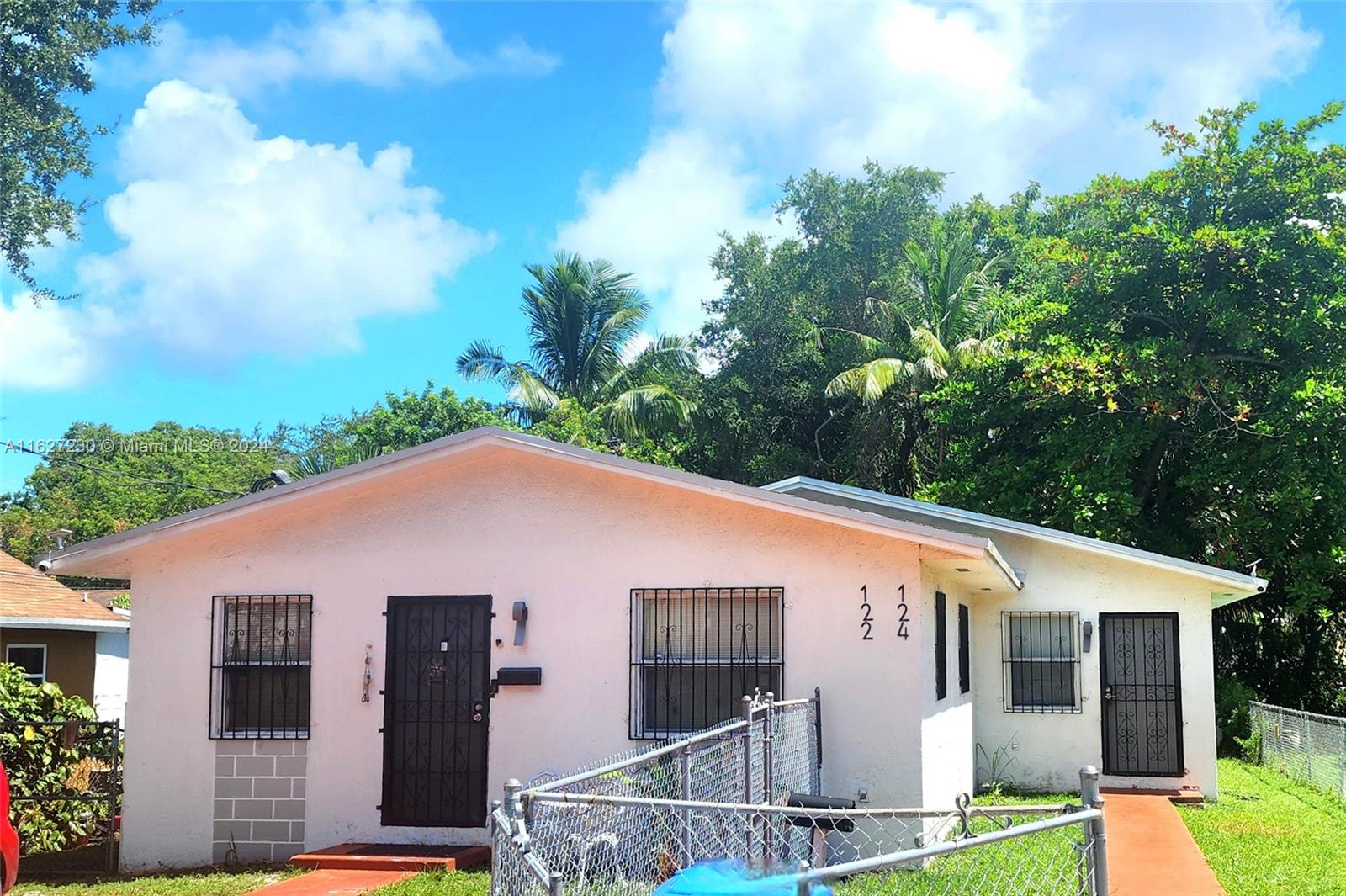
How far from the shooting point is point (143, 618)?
1103 centimetres

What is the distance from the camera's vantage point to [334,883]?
361 inches

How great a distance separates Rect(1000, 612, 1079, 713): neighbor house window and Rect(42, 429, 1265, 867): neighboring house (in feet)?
12.7

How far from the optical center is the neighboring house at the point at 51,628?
17908 millimetres

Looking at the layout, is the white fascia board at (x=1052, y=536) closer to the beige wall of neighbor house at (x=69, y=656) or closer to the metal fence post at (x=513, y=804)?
the metal fence post at (x=513, y=804)

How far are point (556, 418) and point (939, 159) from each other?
12.7m

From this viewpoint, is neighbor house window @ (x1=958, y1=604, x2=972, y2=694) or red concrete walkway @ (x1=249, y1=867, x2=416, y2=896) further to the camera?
neighbor house window @ (x1=958, y1=604, x2=972, y2=694)

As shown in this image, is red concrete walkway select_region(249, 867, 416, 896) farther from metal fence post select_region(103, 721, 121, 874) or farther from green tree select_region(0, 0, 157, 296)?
green tree select_region(0, 0, 157, 296)

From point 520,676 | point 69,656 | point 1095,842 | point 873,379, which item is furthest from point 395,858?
point 873,379

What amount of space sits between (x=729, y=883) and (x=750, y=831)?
185cm

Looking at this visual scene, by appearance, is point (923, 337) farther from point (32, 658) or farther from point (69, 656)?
point (32, 658)

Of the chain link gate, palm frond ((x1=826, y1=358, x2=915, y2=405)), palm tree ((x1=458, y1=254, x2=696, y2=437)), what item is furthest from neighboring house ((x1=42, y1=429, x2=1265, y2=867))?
palm tree ((x1=458, y1=254, x2=696, y2=437))

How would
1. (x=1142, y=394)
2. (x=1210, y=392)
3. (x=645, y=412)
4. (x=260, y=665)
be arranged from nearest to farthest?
(x=260, y=665)
(x=1210, y=392)
(x=1142, y=394)
(x=645, y=412)

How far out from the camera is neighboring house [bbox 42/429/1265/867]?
9906 mm

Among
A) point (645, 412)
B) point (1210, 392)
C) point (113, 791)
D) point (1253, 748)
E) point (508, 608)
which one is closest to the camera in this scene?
point (508, 608)
